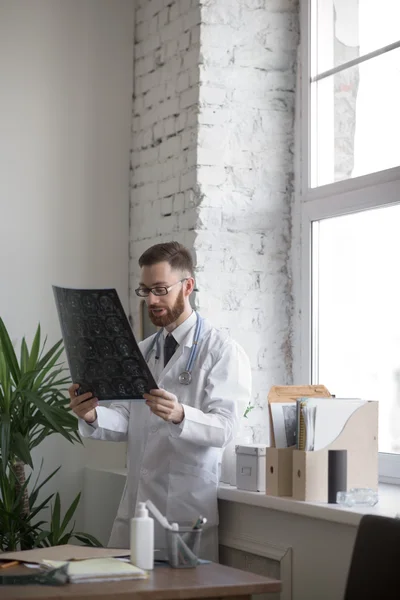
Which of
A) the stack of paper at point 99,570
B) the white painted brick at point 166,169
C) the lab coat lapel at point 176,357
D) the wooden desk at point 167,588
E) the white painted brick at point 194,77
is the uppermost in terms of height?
the white painted brick at point 194,77

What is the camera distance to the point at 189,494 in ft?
10.3

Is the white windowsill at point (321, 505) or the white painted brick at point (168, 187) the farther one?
the white painted brick at point (168, 187)

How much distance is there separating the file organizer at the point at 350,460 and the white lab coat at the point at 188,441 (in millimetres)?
299

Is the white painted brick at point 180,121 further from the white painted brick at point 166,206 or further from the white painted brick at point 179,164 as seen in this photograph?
the white painted brick at point 166,206

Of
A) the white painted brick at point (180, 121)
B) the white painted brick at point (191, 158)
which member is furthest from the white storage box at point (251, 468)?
the white painted brick at point (180, 121)

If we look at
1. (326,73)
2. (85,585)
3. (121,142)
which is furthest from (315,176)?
(85,585)

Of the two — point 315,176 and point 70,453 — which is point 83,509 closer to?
point 70,453

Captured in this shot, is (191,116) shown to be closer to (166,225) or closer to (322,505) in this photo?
(166,225)

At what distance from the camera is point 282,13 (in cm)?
400

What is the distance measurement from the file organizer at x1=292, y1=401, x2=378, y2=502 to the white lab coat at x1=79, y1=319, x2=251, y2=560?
0.30 metres

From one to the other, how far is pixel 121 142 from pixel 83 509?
171cm

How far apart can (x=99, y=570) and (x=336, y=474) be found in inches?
33.5

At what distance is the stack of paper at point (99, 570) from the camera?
2279mm

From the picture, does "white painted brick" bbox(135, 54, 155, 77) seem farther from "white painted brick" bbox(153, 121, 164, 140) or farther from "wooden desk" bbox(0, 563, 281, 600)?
"wooden desk" bbox(0, 563, 281, 600)
